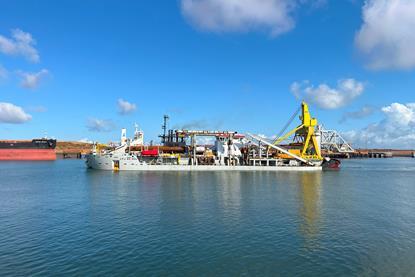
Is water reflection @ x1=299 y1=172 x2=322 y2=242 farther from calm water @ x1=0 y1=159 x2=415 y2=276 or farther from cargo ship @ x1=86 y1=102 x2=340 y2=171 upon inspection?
cargo ship @ x1=86 y1=102 x2=340 y2=171

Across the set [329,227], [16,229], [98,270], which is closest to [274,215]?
[329,227]

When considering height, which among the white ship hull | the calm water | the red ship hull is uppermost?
the red ship hull

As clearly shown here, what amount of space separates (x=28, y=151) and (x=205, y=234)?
13860cm

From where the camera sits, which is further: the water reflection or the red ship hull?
the red ship hull

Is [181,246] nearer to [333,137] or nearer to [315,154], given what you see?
[315,154]

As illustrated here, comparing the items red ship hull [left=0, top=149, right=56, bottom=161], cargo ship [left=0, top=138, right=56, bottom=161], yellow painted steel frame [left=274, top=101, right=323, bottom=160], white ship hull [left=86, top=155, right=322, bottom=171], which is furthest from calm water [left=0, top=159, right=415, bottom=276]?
cargo ship [left=0, top=138, right=56, bottom=161]

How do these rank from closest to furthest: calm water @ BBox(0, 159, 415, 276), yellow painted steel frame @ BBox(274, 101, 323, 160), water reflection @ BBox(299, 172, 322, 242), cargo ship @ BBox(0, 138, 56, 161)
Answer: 1. calm water @ BBox(0, 159, 415, 276)
2. water reflection @ BBox(299, 172, 322, 242)
3. yellow painted steel frame @ BBox(274, 101, 323, 160)
4. cargo ship @ BBox(0, 138, 56, 161)

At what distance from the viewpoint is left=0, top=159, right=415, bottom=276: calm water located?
1745cm

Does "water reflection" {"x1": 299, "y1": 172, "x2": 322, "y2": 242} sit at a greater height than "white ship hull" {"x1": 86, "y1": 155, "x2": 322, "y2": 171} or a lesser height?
lesser

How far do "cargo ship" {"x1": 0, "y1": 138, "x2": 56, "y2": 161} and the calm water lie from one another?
110 meters

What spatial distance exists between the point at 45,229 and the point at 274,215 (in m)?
19.6

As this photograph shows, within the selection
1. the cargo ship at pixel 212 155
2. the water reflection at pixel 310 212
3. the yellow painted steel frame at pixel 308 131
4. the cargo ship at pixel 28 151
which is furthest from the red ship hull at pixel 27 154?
the water reflection at pixel 310 212

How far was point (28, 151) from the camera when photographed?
138125 mm

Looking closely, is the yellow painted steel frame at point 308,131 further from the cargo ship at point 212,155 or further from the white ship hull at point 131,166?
the white ship hull at point 131,166
